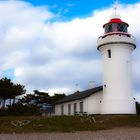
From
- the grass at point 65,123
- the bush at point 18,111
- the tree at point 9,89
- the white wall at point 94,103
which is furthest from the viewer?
the tree at point 9,89

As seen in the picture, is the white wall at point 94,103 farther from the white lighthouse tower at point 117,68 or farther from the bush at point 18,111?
the bush at point 18,111

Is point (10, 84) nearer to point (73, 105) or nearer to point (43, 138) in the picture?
point (73, 105)

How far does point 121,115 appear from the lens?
102 ft

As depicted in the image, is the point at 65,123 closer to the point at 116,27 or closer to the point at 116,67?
the point at 116,67

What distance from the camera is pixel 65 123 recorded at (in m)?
26.5

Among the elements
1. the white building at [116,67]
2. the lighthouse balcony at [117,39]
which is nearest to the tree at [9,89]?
the white building at [116,67]

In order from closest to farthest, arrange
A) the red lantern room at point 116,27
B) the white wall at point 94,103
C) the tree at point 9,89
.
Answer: the red lantern room at point 116,27
the white wall at point 94,103
the tree at point 9,89

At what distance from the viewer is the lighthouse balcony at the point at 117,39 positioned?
106 ft

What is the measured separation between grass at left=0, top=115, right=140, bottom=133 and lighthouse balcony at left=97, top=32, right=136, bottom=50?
6.86 metres

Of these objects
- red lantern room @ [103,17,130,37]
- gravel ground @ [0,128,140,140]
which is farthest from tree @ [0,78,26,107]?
gravel ground @ [0,128,140,140]

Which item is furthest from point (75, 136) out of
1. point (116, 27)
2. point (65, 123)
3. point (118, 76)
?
point (116, 27)

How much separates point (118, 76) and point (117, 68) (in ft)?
2.28

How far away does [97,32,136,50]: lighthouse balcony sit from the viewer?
32250 millimetres

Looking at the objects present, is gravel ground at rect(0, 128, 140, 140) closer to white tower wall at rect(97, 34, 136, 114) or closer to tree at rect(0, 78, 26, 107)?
white tower wall at rect(97, 34, 136, 114)
